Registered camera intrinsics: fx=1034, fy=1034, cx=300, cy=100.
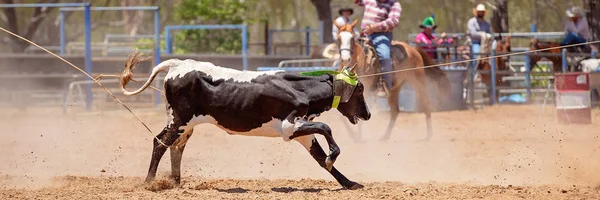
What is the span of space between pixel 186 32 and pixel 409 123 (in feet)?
47.7

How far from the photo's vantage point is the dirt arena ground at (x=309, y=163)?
7.50m

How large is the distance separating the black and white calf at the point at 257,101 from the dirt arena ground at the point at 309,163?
1.36ft

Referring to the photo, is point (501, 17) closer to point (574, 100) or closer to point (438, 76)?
point (574, 100)

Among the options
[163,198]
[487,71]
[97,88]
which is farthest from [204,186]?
[97,88]

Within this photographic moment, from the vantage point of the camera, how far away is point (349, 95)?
24.8 ft

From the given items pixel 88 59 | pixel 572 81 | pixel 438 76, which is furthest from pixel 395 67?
pixel 88 59

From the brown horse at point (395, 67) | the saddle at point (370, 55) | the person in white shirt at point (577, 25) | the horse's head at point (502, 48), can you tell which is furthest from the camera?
the horse's head at point (502, 48)

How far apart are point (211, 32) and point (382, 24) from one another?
16.1 meters

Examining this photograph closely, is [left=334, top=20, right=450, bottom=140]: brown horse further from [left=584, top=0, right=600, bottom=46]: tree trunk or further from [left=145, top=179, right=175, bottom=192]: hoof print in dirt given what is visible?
[left=584, top=0, right=600, bottom=46]: tree trunk

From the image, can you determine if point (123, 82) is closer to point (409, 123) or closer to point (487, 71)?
point (409, 123)

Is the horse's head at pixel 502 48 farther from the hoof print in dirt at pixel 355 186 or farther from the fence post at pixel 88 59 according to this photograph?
the hoof print in dirt at pixel 355 186

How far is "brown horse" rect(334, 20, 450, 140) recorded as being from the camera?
39.3 feet

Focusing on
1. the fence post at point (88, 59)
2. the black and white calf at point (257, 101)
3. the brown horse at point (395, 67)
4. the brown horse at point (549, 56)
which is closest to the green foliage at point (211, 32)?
the fence post at point (88, 59)

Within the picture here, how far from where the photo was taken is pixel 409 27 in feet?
199
